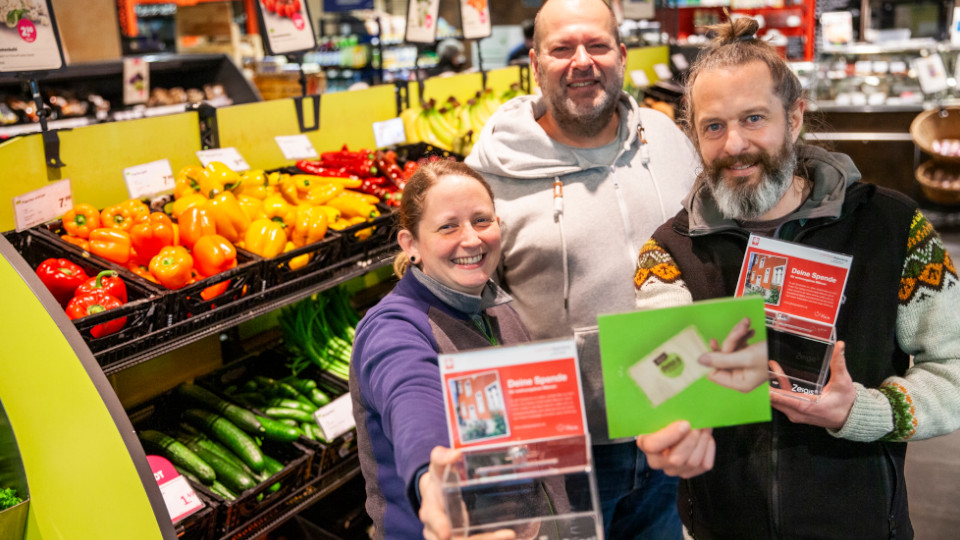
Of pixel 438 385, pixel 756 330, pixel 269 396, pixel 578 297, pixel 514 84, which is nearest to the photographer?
pixel 756 330

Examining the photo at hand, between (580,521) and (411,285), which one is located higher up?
(411,285)

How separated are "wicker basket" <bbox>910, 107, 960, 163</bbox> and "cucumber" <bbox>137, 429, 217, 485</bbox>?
6637 millimetres

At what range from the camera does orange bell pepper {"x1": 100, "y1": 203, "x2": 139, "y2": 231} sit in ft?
8.23

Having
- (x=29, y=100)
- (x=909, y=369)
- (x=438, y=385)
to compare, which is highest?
(x=29, y=100)

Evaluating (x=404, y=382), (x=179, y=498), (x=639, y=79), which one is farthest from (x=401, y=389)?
(x=639, y=79)

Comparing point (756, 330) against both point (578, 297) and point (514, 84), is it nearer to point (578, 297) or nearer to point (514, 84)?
point (578, 297)

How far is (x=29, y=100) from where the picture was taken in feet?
17.7

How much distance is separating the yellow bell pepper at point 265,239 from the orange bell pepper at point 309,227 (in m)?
0.10

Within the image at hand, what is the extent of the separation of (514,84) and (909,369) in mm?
3710

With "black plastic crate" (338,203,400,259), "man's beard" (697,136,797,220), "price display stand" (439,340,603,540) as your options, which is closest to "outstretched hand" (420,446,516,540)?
"price display stand" (439,340,603,540)

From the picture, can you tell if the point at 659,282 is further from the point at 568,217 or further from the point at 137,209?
the point at 137,209

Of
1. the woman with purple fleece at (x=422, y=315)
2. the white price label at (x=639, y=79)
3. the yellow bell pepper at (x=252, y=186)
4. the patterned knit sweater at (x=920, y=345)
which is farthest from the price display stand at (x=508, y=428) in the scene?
the white price label at (x=639, y=79)

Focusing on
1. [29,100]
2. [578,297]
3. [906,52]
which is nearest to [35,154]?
[578,297]

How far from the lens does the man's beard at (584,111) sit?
2.24 metres
